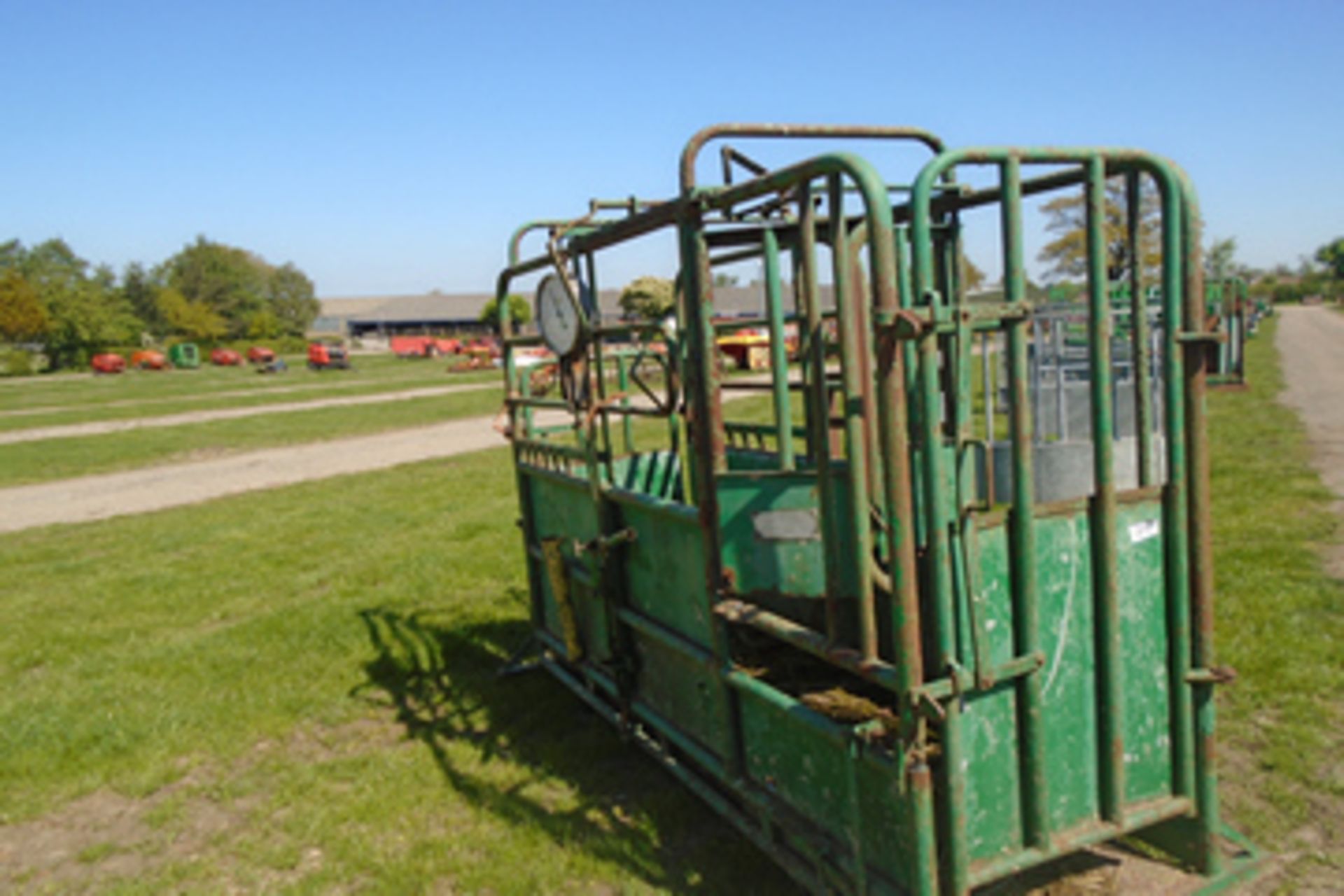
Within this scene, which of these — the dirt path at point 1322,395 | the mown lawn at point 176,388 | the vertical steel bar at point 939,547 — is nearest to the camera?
the vertical steel bar at point 939,547

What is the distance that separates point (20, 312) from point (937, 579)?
2985 inches

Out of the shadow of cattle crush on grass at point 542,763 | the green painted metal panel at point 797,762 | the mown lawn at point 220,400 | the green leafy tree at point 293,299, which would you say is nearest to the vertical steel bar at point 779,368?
the green painted metal panel at point 797,762

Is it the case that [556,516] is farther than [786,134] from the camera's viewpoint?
Yes

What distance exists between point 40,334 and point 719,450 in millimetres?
76429

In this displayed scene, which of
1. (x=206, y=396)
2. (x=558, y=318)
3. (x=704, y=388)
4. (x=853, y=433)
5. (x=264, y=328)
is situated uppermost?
(x=264, y=328)

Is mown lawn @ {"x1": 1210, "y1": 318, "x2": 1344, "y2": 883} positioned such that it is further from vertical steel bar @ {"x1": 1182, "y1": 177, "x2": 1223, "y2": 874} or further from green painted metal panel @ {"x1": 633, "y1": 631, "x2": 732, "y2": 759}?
green painted metal panel @ {"x1": 633, "y1": 631, "x2": 732, "y2": 759}

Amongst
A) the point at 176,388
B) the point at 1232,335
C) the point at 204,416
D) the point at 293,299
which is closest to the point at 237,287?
the point at 293,299

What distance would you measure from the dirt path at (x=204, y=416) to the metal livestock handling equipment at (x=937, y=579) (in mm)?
21440

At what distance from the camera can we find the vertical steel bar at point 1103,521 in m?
2.56

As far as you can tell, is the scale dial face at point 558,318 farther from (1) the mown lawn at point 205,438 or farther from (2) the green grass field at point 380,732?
(1) the mown lawn at point 205,438

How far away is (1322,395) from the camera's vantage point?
15.6 metres

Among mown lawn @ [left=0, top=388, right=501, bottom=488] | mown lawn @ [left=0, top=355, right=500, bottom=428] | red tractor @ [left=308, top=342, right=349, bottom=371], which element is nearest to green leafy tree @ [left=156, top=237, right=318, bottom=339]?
mown lawn @ [left=0, top=355, right=500, bottom=428]

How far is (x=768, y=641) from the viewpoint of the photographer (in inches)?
148

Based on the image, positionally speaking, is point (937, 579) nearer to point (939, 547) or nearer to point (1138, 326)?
point (939, 547)
